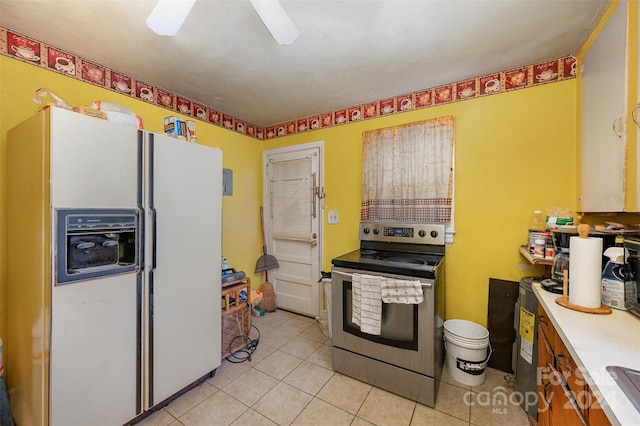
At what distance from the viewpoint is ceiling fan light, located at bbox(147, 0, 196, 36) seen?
3.47 feet

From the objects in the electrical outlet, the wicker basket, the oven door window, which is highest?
the electrical outlet

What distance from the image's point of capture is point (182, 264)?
174 centimetres

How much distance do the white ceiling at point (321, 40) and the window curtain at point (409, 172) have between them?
0.44m

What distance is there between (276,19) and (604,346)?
1.81 meters

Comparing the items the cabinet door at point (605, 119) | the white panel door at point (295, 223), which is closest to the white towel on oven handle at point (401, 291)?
the cabinet door at point (605, 119)

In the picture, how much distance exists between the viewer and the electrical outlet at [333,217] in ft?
9.49

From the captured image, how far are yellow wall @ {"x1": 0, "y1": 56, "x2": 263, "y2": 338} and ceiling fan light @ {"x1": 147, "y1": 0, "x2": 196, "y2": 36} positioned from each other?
86 cm

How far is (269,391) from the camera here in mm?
1850

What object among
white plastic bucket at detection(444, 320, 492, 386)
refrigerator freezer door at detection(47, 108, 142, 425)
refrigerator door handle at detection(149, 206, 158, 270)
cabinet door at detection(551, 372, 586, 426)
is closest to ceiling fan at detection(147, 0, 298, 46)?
refrigerator freezer door at detection(47, 108, 142, 425)

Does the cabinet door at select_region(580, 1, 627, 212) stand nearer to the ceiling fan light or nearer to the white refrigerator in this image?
the ceiling fan light

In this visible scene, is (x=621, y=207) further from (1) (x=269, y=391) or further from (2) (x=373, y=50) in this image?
(1) (x=269, y=391)

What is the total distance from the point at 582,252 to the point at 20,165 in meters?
2.94

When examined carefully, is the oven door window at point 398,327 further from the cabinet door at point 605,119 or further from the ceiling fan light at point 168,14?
the ceiling fan light at point 168,14

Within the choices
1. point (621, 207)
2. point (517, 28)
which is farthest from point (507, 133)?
point (621, 207)
